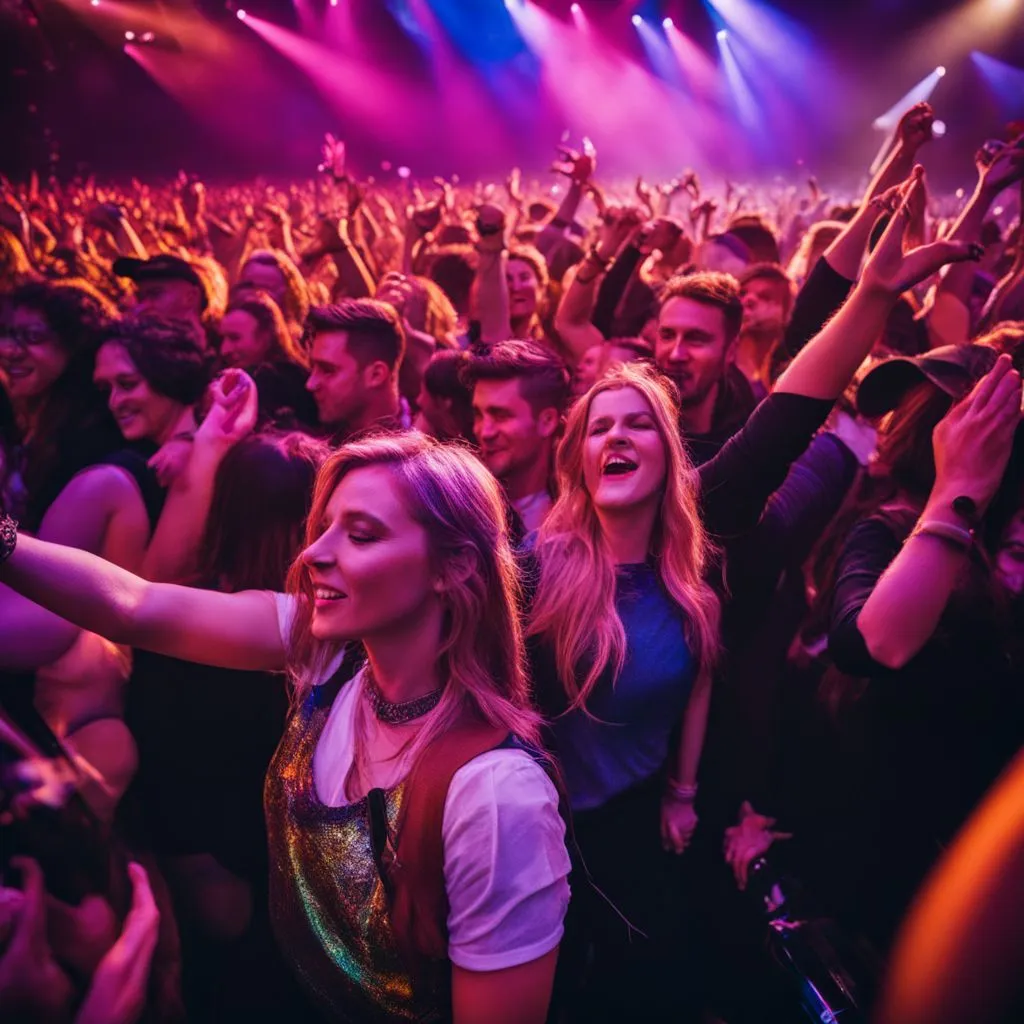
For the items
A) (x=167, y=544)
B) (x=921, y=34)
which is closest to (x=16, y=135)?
(x=167, y=544)

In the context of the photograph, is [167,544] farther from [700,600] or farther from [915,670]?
[915,670]

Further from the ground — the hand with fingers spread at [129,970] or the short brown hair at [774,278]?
the short brown hair at [774,278]

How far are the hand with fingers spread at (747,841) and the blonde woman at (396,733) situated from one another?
→ 132 cm

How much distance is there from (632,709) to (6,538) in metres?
1.25

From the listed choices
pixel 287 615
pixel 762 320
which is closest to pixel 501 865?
pixel 287 615

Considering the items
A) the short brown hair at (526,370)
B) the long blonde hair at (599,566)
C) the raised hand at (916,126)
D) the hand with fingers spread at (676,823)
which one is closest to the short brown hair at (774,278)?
the raised hand at (916,126)

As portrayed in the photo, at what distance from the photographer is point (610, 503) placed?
174 centimetres

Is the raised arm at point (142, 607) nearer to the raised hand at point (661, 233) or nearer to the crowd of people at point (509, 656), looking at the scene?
the crowd of people at point (509, 656)

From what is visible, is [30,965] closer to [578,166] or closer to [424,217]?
[578,166]

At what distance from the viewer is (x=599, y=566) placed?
1.73 meters

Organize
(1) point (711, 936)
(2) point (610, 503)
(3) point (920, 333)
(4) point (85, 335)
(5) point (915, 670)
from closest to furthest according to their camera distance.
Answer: (5) point (915, 670) < (2) point (610, 503) < (1) point (711, 936) < (4) point (85, 335) < (3) point (920, 333)

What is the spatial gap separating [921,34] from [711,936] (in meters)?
10.6

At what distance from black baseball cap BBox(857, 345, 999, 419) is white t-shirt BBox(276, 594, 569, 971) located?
1272 millimetres

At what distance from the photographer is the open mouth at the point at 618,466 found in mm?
1763
